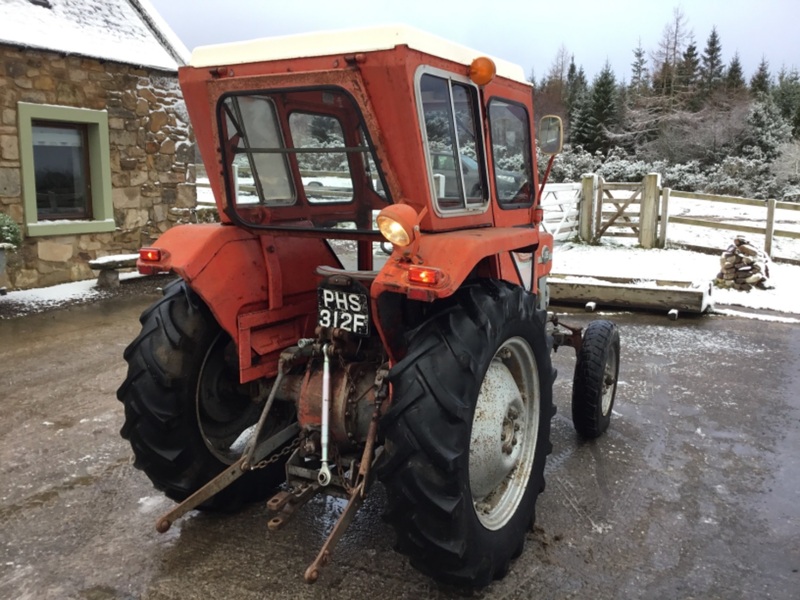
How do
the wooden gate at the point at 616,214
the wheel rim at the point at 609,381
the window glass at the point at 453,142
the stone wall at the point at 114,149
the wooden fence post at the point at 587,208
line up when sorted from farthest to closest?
the wooden fence post at the point at 587,208
the wooden gate at the point at 616,214
the stone wall at the point at 114,149
the wheel rim at the point at 609,381
the window glass at the point at 453,142

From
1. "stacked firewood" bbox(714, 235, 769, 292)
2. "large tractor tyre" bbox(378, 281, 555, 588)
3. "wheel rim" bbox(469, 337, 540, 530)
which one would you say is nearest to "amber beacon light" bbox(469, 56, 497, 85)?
"large tractor tyre" bbox(378, 281, 555, 588)

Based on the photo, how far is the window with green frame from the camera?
28.4 ft

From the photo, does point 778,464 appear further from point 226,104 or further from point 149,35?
point 149,35

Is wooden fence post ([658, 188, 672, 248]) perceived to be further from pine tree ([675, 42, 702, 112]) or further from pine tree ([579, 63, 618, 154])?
pine tree ([675, 42, 702, 112])

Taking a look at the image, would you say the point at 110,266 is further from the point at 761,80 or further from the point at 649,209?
the point at 761,80

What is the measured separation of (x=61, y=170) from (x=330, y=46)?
7.98 metres

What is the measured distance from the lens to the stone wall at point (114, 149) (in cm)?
847

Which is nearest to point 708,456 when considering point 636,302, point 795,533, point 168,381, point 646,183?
point 795,533

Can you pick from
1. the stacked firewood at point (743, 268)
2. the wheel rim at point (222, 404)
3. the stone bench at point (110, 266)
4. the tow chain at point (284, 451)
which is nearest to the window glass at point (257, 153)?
the wheel rim at point (222, 404)

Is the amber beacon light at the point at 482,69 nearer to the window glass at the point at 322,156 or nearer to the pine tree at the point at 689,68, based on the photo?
the window glass at the point at 322,156

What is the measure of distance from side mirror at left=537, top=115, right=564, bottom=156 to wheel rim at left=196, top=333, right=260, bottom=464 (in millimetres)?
1981

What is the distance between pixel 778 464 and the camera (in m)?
4.16

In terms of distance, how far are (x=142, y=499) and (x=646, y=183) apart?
11592 millimetres

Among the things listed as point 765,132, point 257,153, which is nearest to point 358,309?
point 257,153
